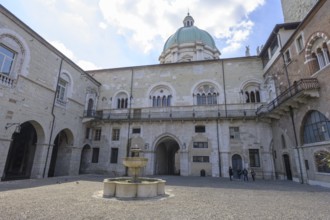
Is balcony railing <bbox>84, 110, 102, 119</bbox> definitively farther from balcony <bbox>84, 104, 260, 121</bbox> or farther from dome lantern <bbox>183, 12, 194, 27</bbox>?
dome lantern <bbox>183, 12, 194, 27</bbox>

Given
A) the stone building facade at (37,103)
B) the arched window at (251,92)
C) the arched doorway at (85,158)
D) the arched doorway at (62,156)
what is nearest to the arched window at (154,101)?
the stone building facade at (37,103)

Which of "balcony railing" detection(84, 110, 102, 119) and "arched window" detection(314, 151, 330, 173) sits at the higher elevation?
"balcony railing" detection(84, 110, 102, 119)

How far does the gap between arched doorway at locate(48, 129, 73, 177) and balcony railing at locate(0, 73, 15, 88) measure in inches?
275

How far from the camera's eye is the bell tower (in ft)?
61.9

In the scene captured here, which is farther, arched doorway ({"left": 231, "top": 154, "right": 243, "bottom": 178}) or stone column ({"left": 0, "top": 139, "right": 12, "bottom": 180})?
arched doorway ({"left": 231, "top": 154, "right": 243, "bottom": 178})

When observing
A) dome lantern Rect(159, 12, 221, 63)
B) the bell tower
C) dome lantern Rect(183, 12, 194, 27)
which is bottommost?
the bell tower

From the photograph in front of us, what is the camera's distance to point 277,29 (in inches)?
677

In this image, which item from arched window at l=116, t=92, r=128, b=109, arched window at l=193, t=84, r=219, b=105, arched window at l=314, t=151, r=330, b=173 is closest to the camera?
arched window at l=314, t=151, r=330, b=173

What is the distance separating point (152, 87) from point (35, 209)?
61.1 ft

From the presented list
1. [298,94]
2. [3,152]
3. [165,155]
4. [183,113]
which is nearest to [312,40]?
[298,94]

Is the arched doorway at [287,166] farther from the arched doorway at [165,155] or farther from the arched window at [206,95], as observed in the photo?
the arched doorway at [165,155]

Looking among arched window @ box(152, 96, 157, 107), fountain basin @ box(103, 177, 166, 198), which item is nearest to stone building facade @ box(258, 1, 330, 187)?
fountain basin @ box(103, 177, 166, 198)

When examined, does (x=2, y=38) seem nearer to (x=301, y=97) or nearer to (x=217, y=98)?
(x=217, y=98)

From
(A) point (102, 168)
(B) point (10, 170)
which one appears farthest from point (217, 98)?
(B) point (10, 170)
